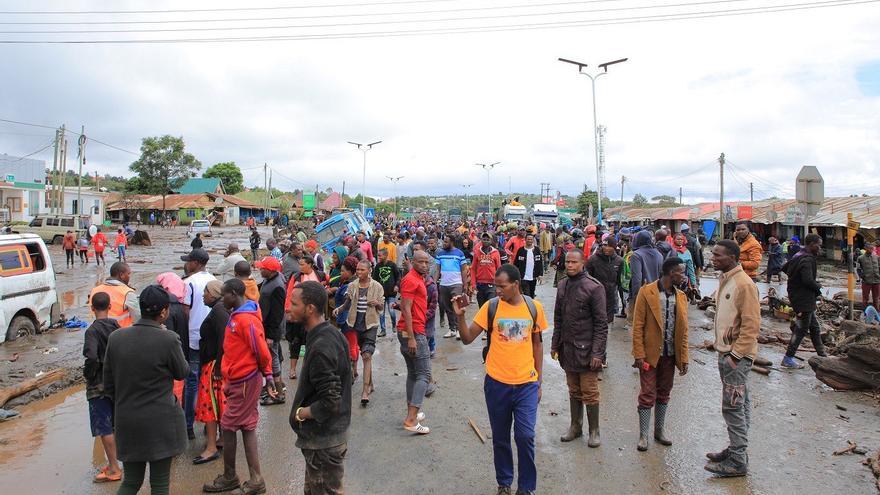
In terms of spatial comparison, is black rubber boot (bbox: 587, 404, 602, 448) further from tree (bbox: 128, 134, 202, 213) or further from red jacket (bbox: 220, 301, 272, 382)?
tree (bbox: 128, 134, 202, 213)

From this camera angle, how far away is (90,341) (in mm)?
4188

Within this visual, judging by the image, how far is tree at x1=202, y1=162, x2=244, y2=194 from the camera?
267ft

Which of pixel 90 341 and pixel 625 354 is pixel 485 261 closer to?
pixel 625 354

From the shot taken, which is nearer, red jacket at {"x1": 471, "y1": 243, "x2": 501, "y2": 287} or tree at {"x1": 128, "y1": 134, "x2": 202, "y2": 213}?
red jacket at {"x1": 471, "y1": 243, "x2": 501, "y2": 287}

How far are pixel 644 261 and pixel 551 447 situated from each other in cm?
423

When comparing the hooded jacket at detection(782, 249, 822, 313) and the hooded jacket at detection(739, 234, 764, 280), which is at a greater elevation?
the hooded jacket at detection(739, 234, 764, 280)

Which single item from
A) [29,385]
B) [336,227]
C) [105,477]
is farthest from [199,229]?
[105,477]

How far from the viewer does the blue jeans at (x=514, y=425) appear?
3.81 m

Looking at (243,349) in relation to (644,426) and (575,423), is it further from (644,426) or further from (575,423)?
(644,426)

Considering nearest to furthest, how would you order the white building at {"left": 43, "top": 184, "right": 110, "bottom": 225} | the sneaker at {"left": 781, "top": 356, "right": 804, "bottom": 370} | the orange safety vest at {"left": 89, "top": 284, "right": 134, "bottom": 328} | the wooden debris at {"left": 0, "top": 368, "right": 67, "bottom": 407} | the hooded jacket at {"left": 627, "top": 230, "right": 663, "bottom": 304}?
1. the orange safety vest at {"left": 89, "top": 284, "right": 134, "bottom": 328}
2. the wooden debris at {"left": 0, "top": 368, "right": 67, "bottom": 407}
3. the sneaker at {"left": 781, "top": 356, "right": 804, "bottom": 370}
4. the hooded jacket at {"left": 627, "top": 230, "right": 663, "bottom": 304}
5. the white building at {"left": 43, "top": 184, "right": 110, "bottom": 225}

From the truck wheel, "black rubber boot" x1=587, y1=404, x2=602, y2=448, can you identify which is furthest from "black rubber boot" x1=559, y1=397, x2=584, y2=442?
the truck wheel

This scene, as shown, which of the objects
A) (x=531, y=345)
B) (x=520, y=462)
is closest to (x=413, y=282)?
(x=531, y=345)

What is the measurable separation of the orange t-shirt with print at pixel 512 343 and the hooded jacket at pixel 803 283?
198 inches

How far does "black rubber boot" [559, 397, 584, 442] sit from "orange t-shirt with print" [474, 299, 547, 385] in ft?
4.95
